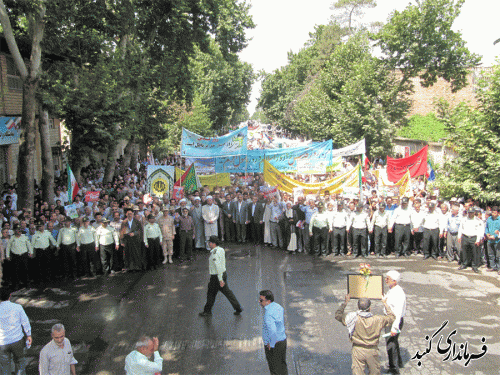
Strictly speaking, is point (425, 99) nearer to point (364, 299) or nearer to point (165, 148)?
point (165, 148)

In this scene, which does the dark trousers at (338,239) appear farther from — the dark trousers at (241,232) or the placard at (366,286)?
the placard at (366,286)

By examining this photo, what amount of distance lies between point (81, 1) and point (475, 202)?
15.9 m

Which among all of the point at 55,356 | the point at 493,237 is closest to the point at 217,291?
the point at 55,356

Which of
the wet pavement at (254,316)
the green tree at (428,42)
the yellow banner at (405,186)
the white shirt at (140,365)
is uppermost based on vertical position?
the green tree at (428,42)

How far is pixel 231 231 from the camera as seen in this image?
16.0 metres

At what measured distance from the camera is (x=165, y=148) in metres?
41.2

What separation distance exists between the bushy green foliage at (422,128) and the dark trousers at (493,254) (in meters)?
24.8

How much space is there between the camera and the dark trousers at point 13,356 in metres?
6.32

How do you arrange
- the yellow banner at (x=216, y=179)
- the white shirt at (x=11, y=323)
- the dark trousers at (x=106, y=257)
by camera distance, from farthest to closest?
the yellow banner at (x=216, y=179) → the dark trousers at (x=106, y=257) → the white shirt at (x=11, y=323)

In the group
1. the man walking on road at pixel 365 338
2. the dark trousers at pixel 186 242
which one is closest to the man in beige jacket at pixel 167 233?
the dark trousers at pixel 186 242

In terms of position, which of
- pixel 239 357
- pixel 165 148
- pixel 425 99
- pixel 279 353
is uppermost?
pixel 425 99

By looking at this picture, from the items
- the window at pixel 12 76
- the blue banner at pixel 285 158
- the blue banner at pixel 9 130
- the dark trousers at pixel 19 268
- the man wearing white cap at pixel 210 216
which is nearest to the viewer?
the dark trousers at pixel 19 268

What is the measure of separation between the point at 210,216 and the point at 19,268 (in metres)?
5.51

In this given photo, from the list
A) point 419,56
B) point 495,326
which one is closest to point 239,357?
point 495,326
